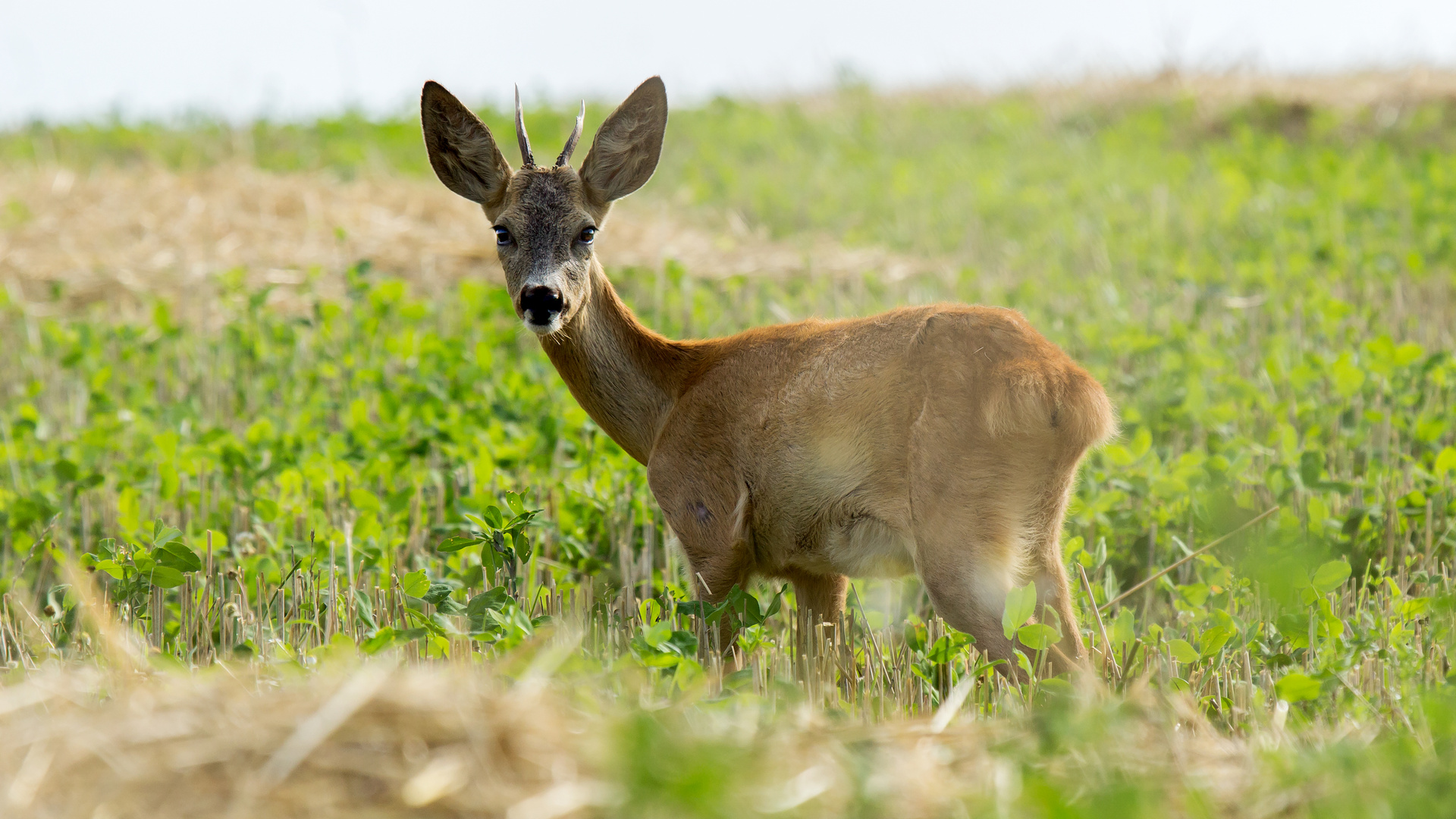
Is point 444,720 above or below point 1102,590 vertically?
above

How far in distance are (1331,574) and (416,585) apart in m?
2.49

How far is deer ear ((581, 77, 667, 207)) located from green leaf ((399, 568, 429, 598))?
164 centimetres

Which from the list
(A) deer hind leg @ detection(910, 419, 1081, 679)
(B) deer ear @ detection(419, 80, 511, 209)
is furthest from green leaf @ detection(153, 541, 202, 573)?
(A) deer hind leg @ detection(910, 419, 1081, 679)

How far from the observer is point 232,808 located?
1.92 meters

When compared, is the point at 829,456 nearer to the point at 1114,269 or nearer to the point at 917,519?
the point at 917,519

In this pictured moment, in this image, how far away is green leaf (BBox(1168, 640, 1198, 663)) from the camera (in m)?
3.17

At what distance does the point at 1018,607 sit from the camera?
10.0ft

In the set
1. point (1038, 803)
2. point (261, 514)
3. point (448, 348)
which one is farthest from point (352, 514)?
point (1038, 803)

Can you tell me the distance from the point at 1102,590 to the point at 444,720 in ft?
8.43

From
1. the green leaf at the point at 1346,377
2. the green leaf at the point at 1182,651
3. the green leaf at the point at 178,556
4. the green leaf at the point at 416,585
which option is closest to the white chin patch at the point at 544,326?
the green leaf at the point at 416,585

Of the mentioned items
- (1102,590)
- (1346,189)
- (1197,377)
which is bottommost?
(1102,590)

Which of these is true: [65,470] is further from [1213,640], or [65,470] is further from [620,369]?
[1213,640]

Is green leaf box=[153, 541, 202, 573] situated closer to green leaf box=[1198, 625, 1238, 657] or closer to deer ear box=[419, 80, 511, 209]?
deer ear box=[419, 80, 511, 209]

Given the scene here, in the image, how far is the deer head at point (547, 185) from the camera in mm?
4090
